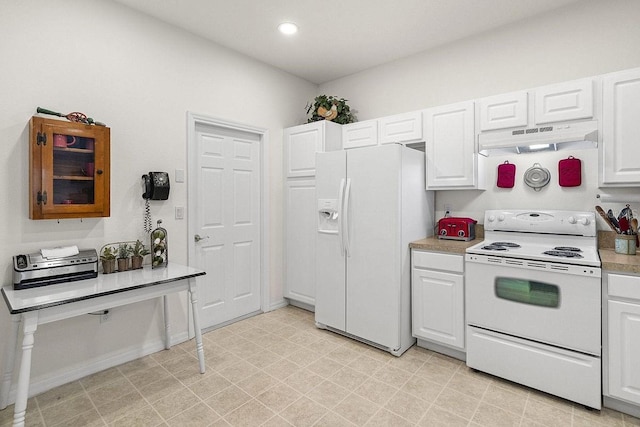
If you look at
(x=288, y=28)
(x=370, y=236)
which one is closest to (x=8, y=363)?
(x=370, y=236)

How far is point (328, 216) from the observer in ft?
10.5

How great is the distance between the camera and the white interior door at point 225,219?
125 inches

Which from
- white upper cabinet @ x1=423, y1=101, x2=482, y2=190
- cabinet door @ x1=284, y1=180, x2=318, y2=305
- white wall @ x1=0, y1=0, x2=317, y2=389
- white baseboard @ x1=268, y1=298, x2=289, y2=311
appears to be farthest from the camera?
white baseboard @ x1=268, y1=298, x2=289, y2=311

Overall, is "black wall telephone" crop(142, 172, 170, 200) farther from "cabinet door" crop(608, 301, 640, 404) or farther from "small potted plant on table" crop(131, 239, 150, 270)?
"cabinet door" crop(608, 301, 640, 404)

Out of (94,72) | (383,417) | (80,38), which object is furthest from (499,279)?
(80,38)

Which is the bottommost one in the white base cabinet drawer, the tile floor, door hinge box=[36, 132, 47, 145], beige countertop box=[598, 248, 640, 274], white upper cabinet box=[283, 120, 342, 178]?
the tile floor

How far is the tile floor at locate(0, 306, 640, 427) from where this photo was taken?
198cm

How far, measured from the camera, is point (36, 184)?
2.12 meters

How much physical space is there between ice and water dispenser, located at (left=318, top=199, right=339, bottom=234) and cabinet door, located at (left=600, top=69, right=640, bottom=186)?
201 centimetres

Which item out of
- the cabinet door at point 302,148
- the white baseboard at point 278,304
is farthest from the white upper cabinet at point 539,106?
the white baseboard at point 278,304

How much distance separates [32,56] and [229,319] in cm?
265

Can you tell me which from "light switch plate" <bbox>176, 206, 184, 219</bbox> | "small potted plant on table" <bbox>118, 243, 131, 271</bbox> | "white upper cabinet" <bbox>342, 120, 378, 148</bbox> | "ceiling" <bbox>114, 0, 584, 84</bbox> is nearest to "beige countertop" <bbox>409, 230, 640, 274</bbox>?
"white upper cabinet" <bbox>342, 120, 378, 148</bbox>

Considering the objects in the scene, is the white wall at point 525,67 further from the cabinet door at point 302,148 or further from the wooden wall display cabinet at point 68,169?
the wooden wall display cabinet at point 68,169

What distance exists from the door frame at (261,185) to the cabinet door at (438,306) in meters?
1.67
